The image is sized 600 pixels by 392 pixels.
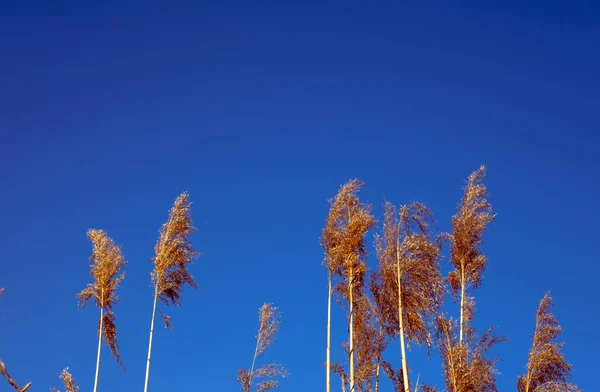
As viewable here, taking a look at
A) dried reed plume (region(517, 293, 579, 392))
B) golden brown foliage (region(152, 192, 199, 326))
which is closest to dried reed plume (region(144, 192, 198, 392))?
golden brown foliage (region(152, 192, 199, 326))

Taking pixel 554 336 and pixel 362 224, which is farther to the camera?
pixel 554 336

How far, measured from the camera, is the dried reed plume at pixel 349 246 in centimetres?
1384

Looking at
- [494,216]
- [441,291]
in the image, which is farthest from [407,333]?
[494,216]

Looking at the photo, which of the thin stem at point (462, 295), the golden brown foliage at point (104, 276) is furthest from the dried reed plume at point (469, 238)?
the golden brown foliage at point (104, 276)

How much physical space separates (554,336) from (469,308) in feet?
6.97

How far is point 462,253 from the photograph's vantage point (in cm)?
1577

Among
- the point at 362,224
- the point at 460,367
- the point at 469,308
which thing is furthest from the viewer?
the point at 469,308

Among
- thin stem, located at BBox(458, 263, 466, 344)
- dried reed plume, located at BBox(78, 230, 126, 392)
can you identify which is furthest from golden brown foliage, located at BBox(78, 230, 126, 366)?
thin stem, located at BBox(458, 263, 466, 344)

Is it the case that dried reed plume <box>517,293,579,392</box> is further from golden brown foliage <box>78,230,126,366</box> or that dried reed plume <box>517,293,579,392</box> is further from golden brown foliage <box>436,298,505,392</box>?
golden brown foliage <box>78,230,126,366</box>

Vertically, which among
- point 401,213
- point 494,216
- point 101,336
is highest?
point 494,216

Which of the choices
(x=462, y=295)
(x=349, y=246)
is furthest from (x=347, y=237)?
(x=462, y=295)

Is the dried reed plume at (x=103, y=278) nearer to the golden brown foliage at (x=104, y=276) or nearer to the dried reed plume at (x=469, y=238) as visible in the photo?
the golden brown foliage at (x=104, y=276)

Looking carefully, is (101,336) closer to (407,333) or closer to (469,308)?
(407,333)

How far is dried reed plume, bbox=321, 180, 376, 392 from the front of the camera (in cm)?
1384
